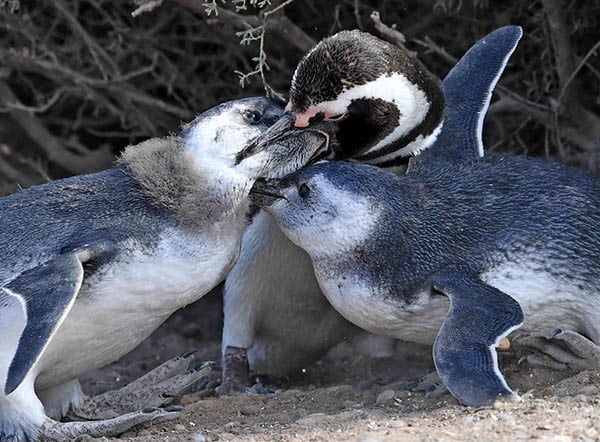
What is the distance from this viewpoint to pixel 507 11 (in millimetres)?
4402

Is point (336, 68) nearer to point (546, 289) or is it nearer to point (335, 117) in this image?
point (335, 117)

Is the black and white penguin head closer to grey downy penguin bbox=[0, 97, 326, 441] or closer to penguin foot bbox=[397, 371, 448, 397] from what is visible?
grey downy penguin bbox=[0, 97, 326, 441]

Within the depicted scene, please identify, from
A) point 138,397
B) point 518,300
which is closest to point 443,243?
point 518,300

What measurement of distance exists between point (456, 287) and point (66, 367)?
3.15 ft

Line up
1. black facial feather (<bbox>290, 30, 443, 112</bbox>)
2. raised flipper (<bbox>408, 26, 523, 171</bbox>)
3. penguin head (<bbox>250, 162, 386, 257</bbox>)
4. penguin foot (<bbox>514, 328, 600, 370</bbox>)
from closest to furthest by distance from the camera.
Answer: penguin foot (<bbox>514, 328, 600, 370</bbox>), penguin head (<bbox>250, 162, 386, 257</bbox>), black facial feather (<bbox>290, 30, 443, 112</bbox>), raised flipper (<bbox>408, 26, 523, 171</bbox>)

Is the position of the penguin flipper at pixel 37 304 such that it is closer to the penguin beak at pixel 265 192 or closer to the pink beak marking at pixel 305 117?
the penguin beak at pixel 265 192

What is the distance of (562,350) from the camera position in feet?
9.75

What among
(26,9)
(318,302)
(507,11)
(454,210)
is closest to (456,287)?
(454,210)

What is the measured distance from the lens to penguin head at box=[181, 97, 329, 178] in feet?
9.86

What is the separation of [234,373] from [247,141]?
2.94ft

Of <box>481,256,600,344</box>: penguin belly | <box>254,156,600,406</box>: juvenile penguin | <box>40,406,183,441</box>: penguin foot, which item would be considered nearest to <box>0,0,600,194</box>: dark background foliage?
<box>254,156,600,406</box>: juvenile penguin

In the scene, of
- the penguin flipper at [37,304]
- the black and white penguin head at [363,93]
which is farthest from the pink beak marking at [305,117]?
the penguin flipper at [37,304]

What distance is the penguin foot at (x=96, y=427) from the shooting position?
2.77 m

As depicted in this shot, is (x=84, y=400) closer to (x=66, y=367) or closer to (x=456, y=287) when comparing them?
(x=66, y=367)
